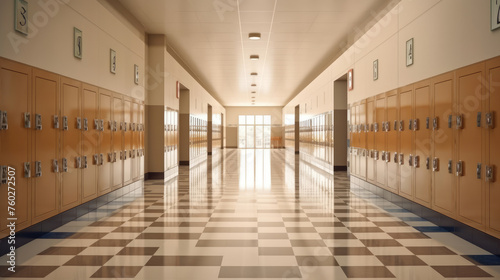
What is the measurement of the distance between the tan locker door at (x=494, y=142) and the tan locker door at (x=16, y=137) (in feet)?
16.9

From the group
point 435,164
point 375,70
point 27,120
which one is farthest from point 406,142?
point 27,120

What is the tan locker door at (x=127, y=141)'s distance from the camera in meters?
8.11

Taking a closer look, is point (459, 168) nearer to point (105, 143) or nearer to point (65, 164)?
point (65, 164)

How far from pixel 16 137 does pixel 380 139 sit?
6479mm

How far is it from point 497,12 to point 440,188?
2445 millimetres

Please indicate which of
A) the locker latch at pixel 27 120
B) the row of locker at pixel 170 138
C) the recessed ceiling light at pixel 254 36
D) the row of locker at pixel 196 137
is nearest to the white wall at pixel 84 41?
the locker latch at pixel 27 120

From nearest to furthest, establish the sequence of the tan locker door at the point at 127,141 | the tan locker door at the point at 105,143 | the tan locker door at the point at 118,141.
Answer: the tan locker door at the point at 105,143, the tan locker door at the point at 118,141, the tan locker door at the point at 127,141

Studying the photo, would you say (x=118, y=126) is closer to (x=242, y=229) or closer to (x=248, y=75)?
(x=242, y=229)

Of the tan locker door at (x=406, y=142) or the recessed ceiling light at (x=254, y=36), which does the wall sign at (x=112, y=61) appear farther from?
the tan locker door at (x=406, y=142)

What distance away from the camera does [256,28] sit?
9.60 m

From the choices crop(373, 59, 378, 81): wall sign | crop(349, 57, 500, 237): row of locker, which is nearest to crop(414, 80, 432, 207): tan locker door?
crop(349, 57, 500, 237): row of locker

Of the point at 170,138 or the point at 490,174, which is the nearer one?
the point at 490,174

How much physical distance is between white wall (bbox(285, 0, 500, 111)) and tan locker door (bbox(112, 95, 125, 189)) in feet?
17.5

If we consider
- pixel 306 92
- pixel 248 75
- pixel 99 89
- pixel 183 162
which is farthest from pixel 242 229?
pixel 306 92
